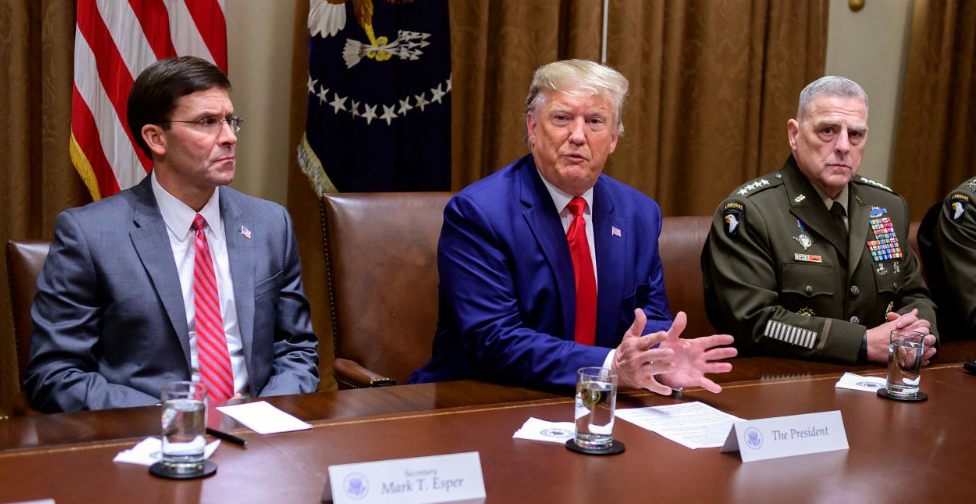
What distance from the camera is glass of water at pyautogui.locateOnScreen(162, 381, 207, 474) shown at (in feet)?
4.57

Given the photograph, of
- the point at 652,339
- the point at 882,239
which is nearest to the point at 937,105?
the point at 882,239

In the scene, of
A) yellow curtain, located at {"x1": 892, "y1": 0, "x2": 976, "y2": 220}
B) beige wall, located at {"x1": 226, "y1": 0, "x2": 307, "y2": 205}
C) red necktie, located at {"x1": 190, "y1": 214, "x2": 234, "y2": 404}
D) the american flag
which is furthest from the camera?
yellow curtain, located at {"x1": 892, "y1": 0, "x2": 976, "y2": 220}

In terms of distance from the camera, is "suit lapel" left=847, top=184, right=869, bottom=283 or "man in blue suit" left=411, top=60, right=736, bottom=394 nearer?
"man in blue suit" left=411, top=60, right=736, bottom=394

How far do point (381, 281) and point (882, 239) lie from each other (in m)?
1.51

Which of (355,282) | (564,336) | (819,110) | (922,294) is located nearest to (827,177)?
(819,110)

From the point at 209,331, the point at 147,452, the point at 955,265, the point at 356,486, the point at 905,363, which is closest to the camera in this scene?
the point at 356,486

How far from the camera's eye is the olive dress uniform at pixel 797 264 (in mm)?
2797

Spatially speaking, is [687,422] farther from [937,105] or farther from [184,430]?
[937,105]

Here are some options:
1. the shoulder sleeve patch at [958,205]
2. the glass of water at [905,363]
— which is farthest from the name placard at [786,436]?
the shoulder sleeve patch at [958,205]

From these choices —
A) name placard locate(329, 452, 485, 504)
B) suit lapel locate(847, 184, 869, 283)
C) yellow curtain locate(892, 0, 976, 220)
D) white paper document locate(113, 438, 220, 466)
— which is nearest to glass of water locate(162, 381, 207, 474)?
white paper document locate(113, 438, 220, 466)

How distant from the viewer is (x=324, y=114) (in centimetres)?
366

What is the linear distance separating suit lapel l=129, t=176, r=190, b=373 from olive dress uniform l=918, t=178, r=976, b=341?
232 cm

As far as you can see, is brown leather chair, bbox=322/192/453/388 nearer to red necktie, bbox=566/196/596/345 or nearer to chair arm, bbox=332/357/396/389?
chair arm, bbox=332/357/396/389

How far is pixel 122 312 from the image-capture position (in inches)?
88.4
